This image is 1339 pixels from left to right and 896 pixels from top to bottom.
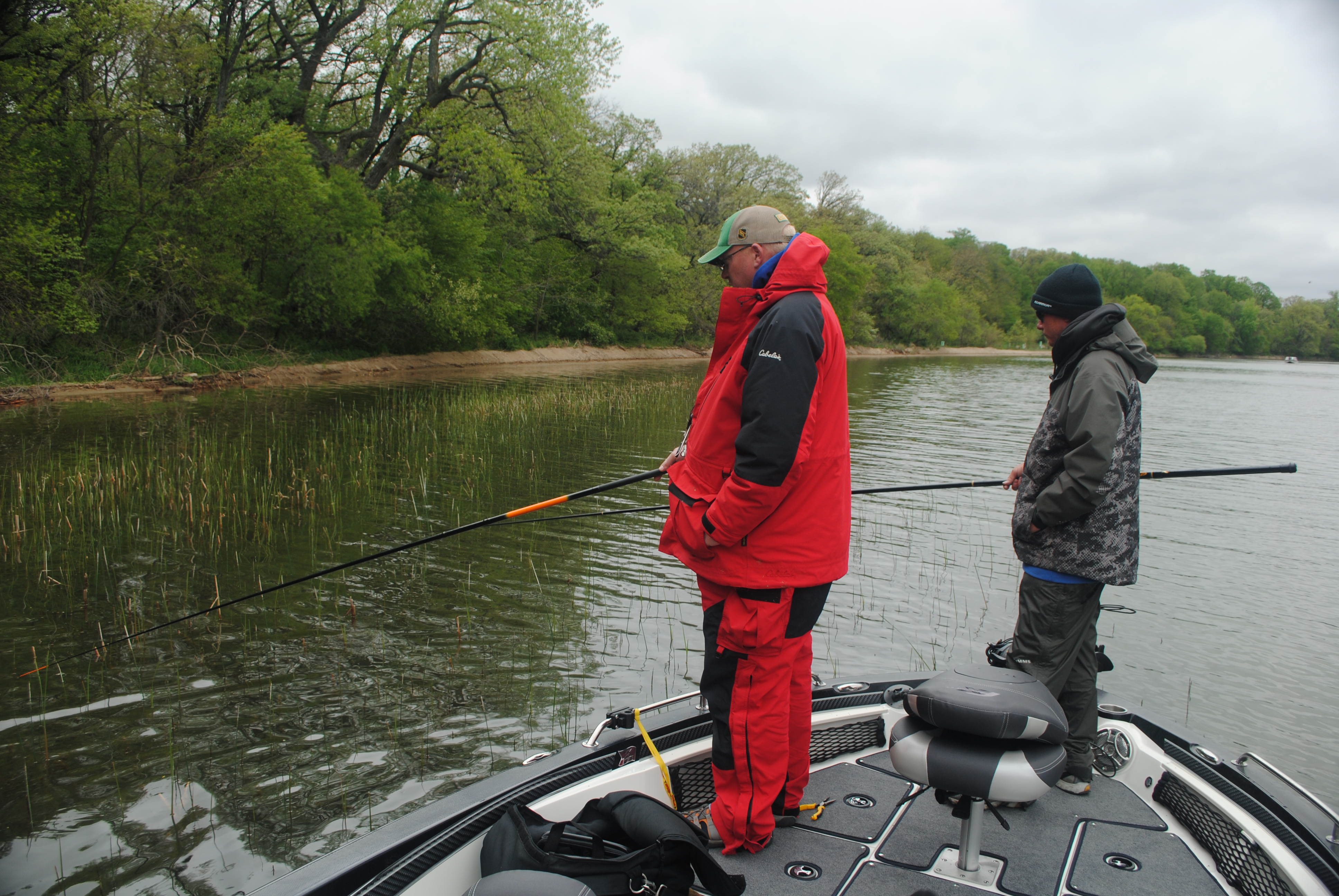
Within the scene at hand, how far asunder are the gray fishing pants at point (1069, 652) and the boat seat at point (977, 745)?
609mm

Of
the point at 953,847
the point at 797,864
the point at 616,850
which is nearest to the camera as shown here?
the point at 616,850

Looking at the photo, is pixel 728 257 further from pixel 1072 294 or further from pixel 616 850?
pixel 616 850

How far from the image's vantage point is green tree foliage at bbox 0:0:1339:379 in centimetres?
1880

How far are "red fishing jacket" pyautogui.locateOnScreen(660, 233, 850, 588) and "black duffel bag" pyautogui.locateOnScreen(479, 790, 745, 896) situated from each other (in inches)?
29.7

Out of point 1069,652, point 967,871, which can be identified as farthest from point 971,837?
point 1069,652

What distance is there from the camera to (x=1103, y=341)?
3.18m

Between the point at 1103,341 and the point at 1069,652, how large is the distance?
46.0 inches

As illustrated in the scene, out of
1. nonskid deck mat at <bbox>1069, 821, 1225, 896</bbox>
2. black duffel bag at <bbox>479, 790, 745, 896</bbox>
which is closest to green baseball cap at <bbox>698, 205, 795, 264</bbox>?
black duffel bag at <bbox>479, 790, 745, 896</bbox>

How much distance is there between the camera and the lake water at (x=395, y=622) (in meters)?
3.91

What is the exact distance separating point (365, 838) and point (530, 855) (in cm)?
43

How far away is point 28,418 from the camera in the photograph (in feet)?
48.5

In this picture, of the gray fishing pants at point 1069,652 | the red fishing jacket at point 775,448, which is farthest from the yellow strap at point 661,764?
the gray fishing pants at point 1069,652

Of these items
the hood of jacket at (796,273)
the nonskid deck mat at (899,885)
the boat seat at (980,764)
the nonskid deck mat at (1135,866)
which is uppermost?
the hood of jacket at (796,273)

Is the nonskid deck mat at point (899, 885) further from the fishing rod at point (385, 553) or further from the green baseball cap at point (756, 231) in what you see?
the green baseball cap at point (756, 231)
